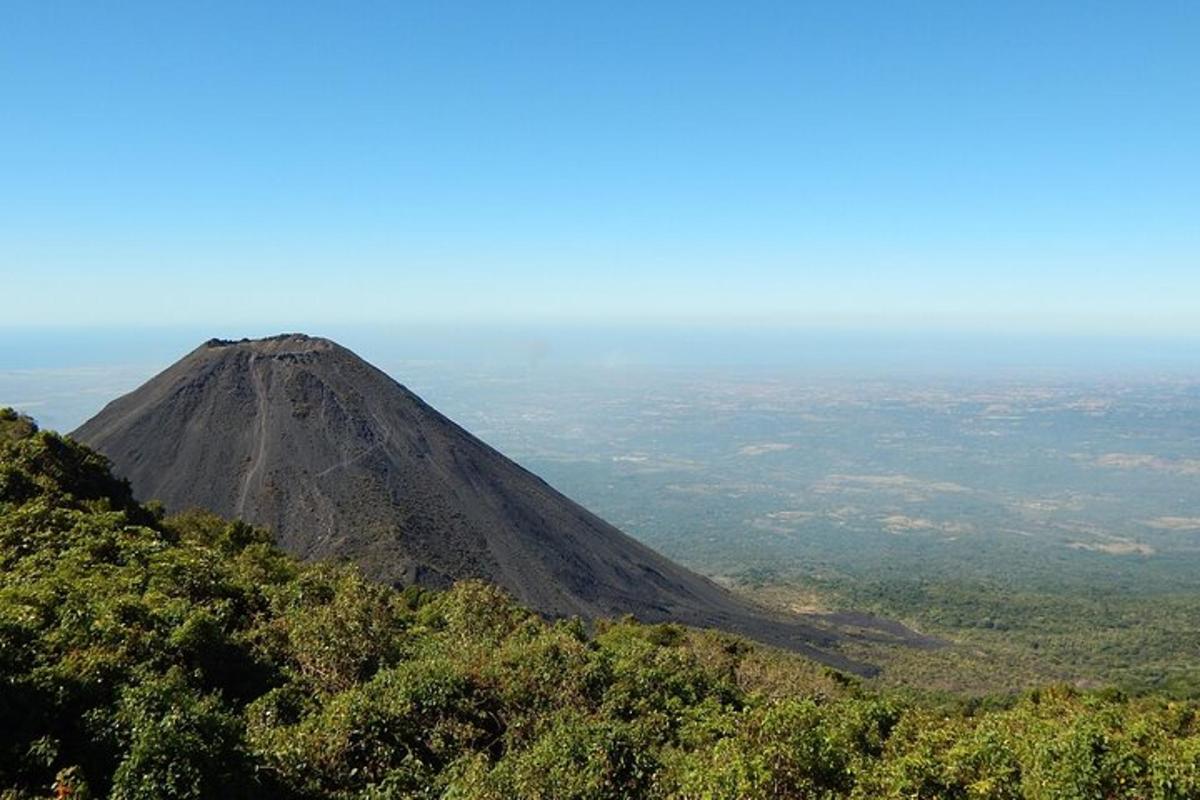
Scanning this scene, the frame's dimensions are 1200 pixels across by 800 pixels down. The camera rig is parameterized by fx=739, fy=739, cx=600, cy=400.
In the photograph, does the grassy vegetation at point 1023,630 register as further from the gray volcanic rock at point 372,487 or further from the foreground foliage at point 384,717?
the foreground foliage at point 384,717

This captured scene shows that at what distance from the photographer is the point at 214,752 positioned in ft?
32.8

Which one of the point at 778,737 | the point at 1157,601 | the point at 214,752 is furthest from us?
the point at 1157,601

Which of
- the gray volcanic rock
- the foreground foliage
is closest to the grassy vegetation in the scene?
the gray volcanic rock

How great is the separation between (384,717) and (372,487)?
4459 cm

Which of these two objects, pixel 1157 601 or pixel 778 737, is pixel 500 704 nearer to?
pixel 778 737

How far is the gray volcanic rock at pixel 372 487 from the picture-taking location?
51031mm

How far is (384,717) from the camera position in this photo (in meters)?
13.3

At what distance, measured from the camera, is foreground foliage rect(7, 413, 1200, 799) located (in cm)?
1049

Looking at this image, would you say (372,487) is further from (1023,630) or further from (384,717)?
(1023,630)

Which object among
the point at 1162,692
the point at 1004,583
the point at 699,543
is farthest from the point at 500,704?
the point at 699,543

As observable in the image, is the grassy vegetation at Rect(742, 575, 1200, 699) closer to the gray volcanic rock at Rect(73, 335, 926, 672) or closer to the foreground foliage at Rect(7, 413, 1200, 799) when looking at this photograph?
the gray volcanic rock at Rect(73, 335, 926, 672)

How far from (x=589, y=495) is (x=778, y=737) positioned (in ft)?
603

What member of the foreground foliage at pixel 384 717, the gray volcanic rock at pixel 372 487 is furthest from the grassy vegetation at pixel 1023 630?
the foreground foliage at pixel 384 717

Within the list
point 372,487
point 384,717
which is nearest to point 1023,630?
point 372,487
